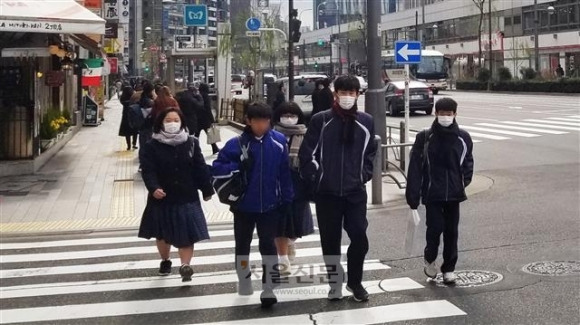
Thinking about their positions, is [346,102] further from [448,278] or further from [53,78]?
[53,78]

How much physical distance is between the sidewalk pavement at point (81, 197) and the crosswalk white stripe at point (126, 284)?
9.55 ft

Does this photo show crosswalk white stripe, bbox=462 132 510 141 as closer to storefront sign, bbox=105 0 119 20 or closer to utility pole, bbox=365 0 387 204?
utility pole, bbox=365 0 387 204

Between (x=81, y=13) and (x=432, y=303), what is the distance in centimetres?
1105

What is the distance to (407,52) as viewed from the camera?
14141mm

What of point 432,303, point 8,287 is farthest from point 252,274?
point 8,287

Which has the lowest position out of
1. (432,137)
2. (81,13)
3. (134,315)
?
(134,315)

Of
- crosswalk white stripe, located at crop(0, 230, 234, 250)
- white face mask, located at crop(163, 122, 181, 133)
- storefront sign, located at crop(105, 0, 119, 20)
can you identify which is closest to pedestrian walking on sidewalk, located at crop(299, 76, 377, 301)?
white face mask, located at crop(163, 122, 181, 133)

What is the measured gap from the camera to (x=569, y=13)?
197 feet

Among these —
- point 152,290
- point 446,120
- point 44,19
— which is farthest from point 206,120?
point 446,120

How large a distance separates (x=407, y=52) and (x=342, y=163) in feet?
29.3

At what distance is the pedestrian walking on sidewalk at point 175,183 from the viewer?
657 cm

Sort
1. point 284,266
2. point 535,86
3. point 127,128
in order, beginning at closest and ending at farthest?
point 284,266
point 127,128
point 535,86

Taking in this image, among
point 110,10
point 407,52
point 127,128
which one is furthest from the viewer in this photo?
point 110,10

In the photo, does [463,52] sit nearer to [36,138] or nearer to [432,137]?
[36,138]
